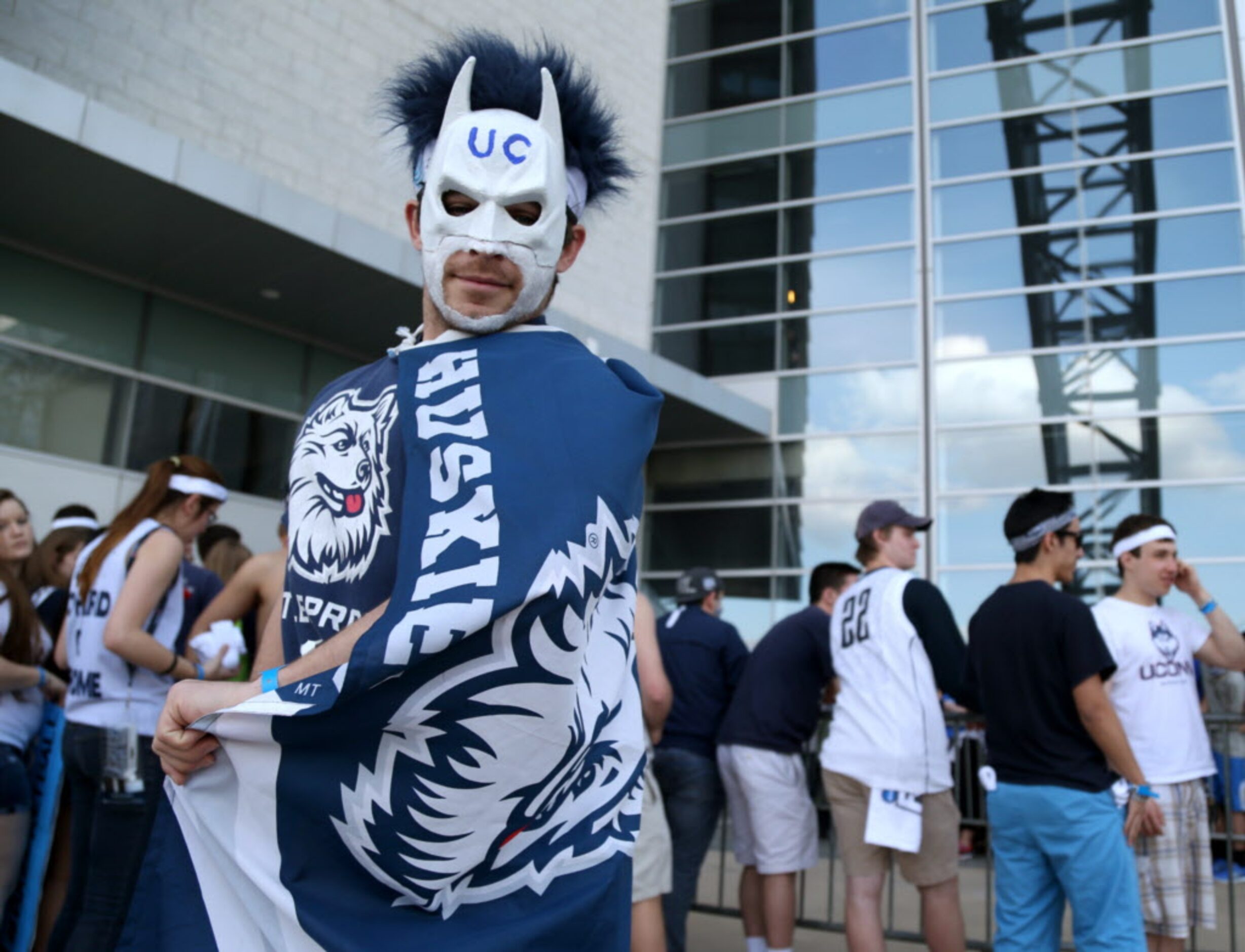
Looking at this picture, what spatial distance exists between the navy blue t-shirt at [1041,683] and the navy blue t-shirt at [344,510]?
2986 mm

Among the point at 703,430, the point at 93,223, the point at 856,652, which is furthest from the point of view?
the point at 703,430

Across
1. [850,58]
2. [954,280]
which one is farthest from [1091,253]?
[850,58]

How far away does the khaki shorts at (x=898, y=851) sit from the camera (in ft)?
14.5

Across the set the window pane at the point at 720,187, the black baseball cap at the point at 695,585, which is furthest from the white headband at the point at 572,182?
the window pane at the point at 720,187

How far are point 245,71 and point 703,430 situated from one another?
7862 millimetres

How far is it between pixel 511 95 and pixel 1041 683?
9.88 feet

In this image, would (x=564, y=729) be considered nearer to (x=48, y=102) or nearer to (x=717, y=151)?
(x=48, y=102)

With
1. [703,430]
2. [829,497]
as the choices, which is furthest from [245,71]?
[829,497]

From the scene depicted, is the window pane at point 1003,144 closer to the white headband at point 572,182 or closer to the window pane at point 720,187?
the window pane at point 720,187

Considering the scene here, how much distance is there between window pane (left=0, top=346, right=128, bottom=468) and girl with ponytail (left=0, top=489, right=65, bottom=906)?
317 inches

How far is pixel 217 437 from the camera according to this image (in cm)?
1298

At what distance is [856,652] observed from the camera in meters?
4.61

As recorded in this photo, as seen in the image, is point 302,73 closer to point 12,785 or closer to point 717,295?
point 717,295

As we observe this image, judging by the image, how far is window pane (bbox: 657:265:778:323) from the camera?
17344 millimetres
